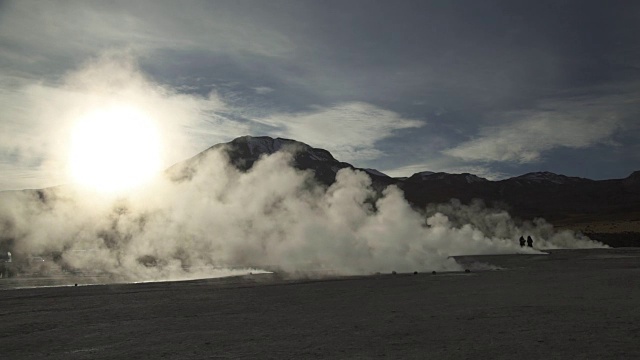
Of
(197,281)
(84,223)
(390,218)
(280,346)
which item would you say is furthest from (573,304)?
(84,223)

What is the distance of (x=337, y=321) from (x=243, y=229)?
1469 inches

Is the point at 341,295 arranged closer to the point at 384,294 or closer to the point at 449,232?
the point at 384,294

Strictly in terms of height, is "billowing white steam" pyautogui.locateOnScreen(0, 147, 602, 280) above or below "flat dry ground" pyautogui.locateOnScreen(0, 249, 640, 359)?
above

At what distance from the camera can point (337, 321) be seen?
56.4 feet

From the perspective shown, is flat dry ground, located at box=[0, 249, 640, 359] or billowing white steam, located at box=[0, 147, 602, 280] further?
billowing white steam, located at box=[0, 147, 602, 280]

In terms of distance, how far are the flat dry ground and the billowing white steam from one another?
14591mm

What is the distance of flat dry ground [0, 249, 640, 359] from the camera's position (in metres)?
12.6

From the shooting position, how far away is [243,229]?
53594 millimetres

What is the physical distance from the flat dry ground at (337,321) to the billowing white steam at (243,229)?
1459 centimetres

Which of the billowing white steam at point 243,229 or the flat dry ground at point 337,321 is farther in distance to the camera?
the billowing white steam at point 243,229

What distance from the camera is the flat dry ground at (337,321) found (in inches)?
496

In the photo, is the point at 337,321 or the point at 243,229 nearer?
the point at 337,321

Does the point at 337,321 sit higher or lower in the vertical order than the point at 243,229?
lower

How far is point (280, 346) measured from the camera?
1324cm
